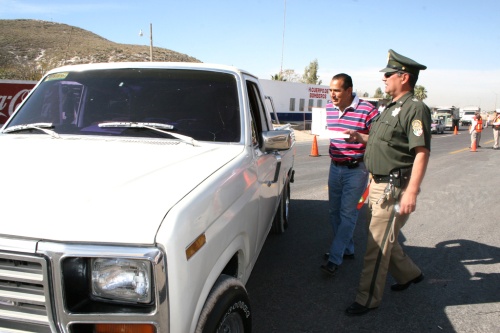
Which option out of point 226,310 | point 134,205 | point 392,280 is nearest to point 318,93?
point 392,280

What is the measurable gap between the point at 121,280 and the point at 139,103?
1745 mm

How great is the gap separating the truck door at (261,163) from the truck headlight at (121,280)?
1437 mm

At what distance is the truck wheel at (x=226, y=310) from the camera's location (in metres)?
1.76

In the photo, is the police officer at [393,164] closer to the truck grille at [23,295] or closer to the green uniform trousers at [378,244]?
the green uniform trousers at [378,244]

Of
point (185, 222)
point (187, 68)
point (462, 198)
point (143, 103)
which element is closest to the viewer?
point (185, 222)

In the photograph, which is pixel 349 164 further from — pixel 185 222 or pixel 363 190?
pixel 185 222

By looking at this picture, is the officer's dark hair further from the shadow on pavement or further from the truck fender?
the truck fender

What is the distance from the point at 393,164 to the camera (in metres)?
2.96

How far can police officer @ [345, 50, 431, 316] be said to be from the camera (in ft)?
9.09

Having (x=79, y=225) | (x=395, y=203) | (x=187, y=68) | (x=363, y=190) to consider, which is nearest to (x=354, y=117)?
(x=363, y=190)

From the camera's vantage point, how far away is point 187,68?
315cm

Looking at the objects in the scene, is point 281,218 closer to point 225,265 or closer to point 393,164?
point 393,164

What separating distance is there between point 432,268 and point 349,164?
154 cm

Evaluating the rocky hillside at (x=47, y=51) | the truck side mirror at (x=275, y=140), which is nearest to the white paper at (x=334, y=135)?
the truck side mirror at (x=275, y=140)
